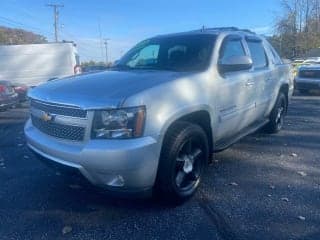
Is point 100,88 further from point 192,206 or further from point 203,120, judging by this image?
point 192,206

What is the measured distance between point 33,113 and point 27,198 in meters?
0.98

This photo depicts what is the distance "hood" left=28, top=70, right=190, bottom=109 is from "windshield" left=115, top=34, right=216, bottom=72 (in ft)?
1.24

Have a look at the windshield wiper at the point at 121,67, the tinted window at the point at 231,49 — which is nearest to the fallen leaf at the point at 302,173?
the tinted window at the point at 231,49

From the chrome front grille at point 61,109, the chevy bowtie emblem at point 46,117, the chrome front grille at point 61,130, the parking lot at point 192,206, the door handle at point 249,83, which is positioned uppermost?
the door handle at point 249,83

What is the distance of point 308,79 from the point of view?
1403cm

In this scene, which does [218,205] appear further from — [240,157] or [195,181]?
[240,157]

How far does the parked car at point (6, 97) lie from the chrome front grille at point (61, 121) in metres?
7.87

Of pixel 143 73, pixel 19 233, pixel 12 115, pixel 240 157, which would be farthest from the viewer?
pixel 12 115

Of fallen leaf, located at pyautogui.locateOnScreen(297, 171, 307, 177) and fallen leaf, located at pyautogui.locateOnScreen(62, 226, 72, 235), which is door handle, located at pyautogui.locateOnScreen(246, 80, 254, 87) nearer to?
fallen leaf, located at pyautogui.locateOnScreen(297, 171, 307, 177)

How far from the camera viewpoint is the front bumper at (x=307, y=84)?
13781 mm

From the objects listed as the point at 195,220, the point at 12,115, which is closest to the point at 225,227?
the point at 195,220

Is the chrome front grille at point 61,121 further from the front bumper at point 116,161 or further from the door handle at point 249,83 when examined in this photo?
the door handle at point 249,83

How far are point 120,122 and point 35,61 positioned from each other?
721 inches

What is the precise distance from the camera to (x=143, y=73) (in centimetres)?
433
